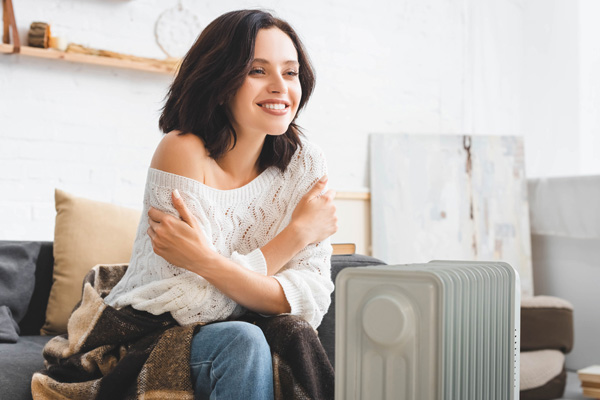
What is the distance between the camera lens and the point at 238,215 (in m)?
1.57

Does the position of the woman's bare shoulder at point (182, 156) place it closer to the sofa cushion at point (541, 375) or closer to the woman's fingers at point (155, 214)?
the woman's fingers at point (155, 214)

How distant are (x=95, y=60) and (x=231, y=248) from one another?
1566 millimetres

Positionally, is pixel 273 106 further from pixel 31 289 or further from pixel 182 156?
pixel 31 289

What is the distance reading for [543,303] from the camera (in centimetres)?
303

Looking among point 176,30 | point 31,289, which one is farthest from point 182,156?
point 176,30

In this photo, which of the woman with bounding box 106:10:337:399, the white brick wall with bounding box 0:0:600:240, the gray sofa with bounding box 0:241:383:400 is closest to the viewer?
the woman with bounding box 106:10:337:399

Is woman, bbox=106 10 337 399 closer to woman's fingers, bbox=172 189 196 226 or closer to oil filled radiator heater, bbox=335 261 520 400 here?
woman's fingers, bbox=172 189 196 226

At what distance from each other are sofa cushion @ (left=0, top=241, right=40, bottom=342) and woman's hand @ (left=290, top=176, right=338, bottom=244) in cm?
97

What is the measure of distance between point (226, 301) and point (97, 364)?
29cm

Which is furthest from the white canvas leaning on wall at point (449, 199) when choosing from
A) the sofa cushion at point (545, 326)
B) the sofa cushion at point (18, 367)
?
the sofa cushion at point (18, 367)

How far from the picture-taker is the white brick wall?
9.11 feet

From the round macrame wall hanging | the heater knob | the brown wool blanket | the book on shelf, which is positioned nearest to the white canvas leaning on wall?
the book on shelf

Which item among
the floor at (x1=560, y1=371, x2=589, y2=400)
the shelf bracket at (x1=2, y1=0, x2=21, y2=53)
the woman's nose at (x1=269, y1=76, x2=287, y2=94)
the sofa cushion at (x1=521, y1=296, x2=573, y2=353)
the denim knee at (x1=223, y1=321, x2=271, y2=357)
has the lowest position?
the floor at (x1=560, y1=371, x2=589, y2=400)

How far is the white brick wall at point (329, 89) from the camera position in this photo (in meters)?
2.78
